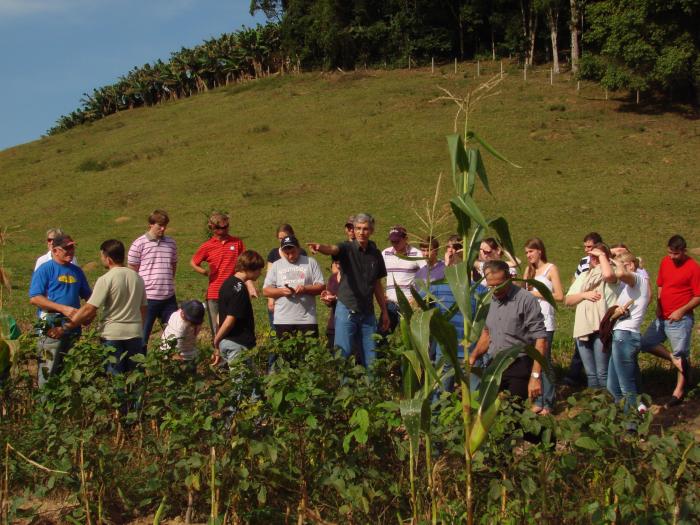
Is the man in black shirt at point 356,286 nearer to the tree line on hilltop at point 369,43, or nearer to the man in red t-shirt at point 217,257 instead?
the man in red t-shirt at point 217,257

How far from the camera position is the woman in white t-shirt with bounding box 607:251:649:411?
7.07m

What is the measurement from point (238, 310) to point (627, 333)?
3.40 m

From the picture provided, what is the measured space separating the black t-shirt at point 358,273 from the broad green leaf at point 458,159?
12.1 feet

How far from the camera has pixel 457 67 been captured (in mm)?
54969

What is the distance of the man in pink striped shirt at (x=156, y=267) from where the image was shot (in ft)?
28.6

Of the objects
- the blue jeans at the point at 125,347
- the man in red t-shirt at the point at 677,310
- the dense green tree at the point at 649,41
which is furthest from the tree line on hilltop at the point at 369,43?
the blue jeans at the point at 125,347

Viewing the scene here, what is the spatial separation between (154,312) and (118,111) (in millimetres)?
57422

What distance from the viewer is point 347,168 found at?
119 ft

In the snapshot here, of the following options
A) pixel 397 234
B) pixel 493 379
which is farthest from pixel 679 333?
pixel 493 379

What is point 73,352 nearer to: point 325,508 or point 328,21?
point 325,508

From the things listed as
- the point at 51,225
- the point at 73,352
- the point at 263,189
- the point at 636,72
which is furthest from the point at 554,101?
the point at 73,352

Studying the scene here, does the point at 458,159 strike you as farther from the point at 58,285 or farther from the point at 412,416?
the point at 58,285

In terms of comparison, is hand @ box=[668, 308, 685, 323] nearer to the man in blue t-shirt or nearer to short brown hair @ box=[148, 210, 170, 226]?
short brown hair @ box=[148, 210, 170, 226]

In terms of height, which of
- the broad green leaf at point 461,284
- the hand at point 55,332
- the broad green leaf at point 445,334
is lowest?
the hand at point 55,332
